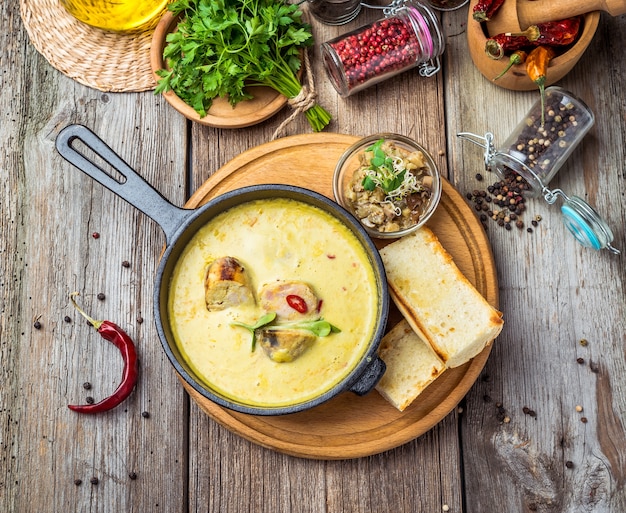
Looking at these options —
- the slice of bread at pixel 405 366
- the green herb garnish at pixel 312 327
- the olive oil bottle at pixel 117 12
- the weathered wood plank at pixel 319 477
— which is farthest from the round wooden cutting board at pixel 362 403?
the olive oil bottle at pixel 117 12

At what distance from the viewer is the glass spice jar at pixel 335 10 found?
2.64 m

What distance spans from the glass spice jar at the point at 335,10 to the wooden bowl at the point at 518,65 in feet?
1.59

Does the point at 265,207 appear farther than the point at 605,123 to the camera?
No

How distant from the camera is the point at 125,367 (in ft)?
8.48

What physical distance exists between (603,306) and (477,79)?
109cm

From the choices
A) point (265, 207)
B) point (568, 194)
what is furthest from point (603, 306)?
point (265, 207)

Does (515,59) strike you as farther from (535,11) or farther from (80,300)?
(80,300)

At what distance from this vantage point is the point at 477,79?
A: 8.92 feet

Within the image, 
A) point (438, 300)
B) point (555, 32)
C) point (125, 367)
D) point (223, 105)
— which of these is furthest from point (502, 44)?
point (125, 367)

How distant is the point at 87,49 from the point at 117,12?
21cm

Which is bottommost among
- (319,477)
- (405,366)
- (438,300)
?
(319,477)

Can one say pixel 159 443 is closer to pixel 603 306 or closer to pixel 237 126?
pixel 237 126

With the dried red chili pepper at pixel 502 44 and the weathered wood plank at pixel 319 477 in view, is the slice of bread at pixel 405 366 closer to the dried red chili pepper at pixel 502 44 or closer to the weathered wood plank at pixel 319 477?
the weathered wood plank at pixel 319 477

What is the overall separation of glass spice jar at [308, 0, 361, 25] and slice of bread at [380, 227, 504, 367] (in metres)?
1.00
